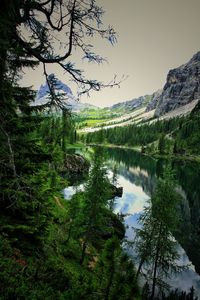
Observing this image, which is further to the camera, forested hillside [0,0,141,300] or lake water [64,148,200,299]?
lake water [64,148,200,299]

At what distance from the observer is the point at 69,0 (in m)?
6.58

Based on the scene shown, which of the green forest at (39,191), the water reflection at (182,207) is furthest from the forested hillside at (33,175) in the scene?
the water reflection at (182,207)

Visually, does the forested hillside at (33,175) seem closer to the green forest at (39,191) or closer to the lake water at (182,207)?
the green forest at (39,191)

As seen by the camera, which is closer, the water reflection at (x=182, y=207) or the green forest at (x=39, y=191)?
the green forest at (x=39, y=191)

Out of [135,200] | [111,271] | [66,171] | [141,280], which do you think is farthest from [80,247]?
[66,171]

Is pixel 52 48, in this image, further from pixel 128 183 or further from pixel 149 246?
pixel 128 183

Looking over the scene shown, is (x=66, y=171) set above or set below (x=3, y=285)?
below

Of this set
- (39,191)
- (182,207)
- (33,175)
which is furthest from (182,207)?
(39,191)

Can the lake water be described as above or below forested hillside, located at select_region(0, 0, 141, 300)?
below

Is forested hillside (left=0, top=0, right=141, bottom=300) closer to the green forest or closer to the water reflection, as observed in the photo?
the green forest

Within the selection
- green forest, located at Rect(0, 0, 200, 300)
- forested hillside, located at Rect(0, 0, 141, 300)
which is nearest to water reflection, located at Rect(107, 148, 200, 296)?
green forest, located at Rect(0, 0, 200, 300)

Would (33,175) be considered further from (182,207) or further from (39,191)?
(182,207)

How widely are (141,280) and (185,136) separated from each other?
548 feet

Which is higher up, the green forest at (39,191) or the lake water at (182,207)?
the green forest at (39,191)
